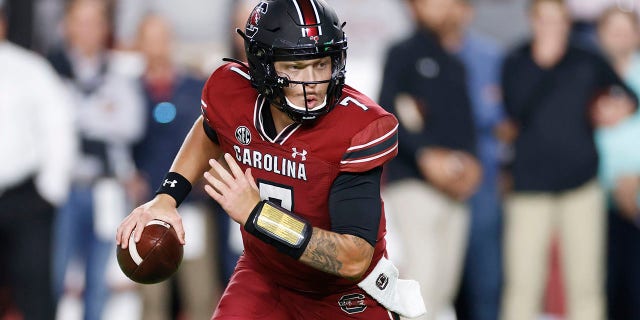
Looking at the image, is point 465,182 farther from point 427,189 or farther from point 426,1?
point 426,1

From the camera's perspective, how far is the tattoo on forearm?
355 centimetres

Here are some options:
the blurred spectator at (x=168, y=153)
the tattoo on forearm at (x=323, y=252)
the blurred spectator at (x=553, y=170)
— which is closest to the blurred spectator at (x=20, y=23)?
the blurred spectator at (x=168, y=153)

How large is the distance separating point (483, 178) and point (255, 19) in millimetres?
2836

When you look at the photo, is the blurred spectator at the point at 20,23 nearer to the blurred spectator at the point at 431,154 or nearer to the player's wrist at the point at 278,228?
the blurred spectator at the point at 431,154

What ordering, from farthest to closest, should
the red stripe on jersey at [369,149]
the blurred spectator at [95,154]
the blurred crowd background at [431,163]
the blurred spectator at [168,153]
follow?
the blurred spectator at [168,153] → the blurred spectator at [95,154] → the blurred crowd background at [431,163] → the red stripe on jersey at [369,149]

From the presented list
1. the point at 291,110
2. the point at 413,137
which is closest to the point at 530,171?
the point at 413,137

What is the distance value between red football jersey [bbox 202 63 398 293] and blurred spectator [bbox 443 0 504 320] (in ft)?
8.04

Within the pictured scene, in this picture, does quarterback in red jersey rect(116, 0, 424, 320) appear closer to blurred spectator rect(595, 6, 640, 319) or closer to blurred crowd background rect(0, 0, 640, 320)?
blurred crowd background rect(0, 0, 640, 320)

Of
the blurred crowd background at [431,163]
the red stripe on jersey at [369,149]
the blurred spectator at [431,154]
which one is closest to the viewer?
the red stripe on jersey at [369,149]

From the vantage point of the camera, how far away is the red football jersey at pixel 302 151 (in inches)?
146

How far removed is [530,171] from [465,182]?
15.4 inches

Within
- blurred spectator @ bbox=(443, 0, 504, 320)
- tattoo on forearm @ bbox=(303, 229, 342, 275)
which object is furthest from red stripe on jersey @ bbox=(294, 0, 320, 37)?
blurred spectator @ bbox=(443, 0, 504, 320)

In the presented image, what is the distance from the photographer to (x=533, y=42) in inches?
248

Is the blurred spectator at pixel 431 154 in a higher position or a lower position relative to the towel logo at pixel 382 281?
lower
